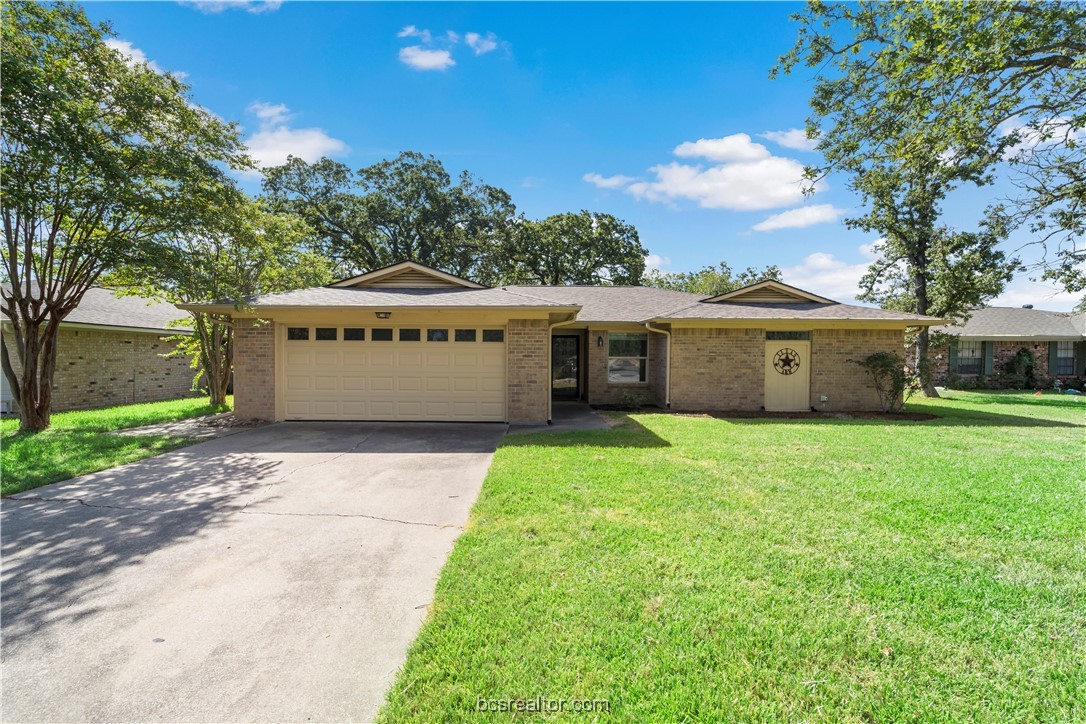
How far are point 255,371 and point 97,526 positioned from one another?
638 centimetres

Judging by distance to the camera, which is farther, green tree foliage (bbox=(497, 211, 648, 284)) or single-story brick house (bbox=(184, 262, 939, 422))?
green tree foliage (bbox=(497, 211, 648, 284))

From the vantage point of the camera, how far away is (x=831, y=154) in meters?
6.23

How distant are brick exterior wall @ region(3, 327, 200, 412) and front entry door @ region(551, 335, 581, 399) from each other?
13328 mm

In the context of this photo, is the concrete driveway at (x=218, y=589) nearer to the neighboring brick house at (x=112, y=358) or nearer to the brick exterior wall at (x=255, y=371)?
the brick exterior wall at (x=255, y=371)

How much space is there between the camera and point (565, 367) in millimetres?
14289

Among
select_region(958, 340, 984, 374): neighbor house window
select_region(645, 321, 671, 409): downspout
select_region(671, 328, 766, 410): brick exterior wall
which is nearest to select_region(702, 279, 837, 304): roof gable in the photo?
select_region(671, 328, 766, 410): brick exterior wall

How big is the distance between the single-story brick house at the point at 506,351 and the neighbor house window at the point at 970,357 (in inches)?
487

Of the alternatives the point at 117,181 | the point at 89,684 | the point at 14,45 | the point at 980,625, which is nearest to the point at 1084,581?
the point at 980,625

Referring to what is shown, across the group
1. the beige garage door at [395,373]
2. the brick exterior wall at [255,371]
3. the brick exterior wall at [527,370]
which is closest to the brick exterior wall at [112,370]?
the brick exterior wall at [255,371]

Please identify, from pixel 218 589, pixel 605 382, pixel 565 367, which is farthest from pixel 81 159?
pixel 605 382

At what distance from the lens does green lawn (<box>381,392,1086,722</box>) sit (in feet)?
6.95

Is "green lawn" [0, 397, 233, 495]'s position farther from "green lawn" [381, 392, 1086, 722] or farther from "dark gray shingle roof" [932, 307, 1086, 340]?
"dark gray shingle roof" [932, 307, 1086, 340]

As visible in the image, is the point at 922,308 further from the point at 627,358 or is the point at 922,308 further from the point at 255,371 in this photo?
the point at 255,371

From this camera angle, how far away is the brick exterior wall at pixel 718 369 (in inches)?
477
